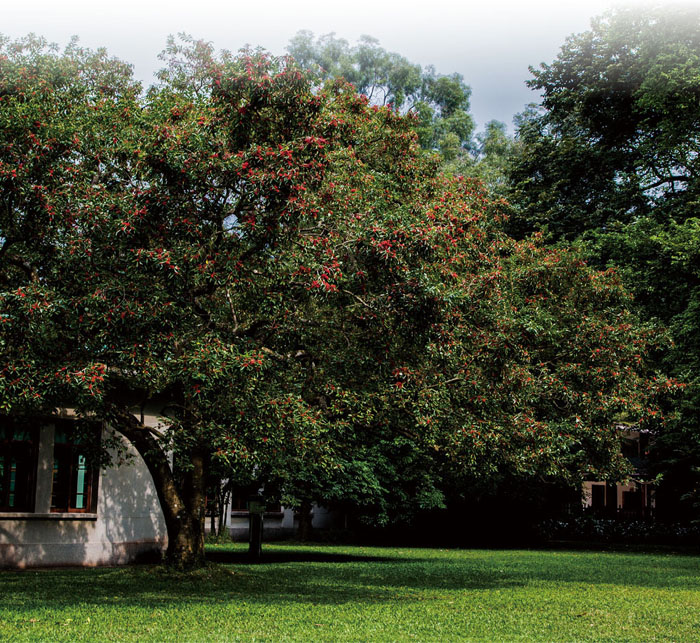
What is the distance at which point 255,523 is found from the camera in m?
21.5

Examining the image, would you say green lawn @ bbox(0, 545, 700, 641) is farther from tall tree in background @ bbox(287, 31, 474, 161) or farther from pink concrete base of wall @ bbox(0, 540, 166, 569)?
tall tree in background @ bbox(287, 31, 474, 161)

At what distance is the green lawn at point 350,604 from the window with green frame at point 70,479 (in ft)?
5.41

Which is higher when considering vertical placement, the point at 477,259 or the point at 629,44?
the point at 629,44

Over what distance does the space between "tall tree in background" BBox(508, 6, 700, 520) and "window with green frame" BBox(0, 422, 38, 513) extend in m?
17.0

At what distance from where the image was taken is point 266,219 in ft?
39.9

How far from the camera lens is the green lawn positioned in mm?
9625

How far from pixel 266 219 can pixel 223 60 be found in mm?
2818

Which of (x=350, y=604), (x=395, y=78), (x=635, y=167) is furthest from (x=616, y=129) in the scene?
(x=350, y=604)

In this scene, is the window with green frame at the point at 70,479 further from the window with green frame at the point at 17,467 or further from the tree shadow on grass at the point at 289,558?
the tree shadow on grass at the point at 289,558

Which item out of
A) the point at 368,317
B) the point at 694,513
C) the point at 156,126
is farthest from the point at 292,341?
the point at 694,513

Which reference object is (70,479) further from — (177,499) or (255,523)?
(255,523)

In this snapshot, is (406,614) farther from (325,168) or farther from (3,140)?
(3,140)

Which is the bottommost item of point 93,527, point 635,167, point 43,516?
point 93,527

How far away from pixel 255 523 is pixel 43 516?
5186mm
